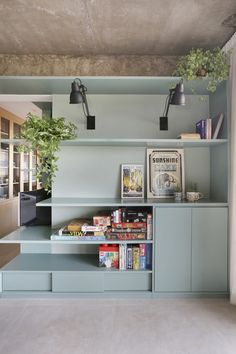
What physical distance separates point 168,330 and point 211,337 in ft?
1.04

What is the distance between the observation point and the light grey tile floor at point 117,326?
1.84 meters

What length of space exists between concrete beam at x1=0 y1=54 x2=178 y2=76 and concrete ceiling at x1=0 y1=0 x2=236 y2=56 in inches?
2.6

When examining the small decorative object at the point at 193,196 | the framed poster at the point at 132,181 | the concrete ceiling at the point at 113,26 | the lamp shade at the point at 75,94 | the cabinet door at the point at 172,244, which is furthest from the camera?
the framed poster at the point at 132,181

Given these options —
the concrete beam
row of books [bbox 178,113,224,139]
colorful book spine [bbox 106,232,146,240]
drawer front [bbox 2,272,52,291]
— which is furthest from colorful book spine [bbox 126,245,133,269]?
the concrete beam

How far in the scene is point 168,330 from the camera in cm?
204

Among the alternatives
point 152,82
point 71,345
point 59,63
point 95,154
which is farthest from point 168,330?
point 59,63

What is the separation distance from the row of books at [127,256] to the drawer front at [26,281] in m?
0.55

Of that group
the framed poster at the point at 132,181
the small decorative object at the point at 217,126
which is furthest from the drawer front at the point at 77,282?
the small decorative object at the point at 217,126

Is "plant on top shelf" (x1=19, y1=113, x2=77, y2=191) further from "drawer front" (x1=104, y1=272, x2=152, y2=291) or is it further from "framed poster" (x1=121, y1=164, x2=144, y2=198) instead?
"drawer front" (x1=104, y1=272, x2=152, y2=291)

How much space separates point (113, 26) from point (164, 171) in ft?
4.96

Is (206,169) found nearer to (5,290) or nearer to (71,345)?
(71,345)

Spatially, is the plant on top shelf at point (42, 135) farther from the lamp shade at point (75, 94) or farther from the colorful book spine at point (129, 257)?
the colorful book spine at point (129, 257)

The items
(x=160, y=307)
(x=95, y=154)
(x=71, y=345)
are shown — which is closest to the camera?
(x=71, y=345)

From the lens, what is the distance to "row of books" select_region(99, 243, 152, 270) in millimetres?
2520
